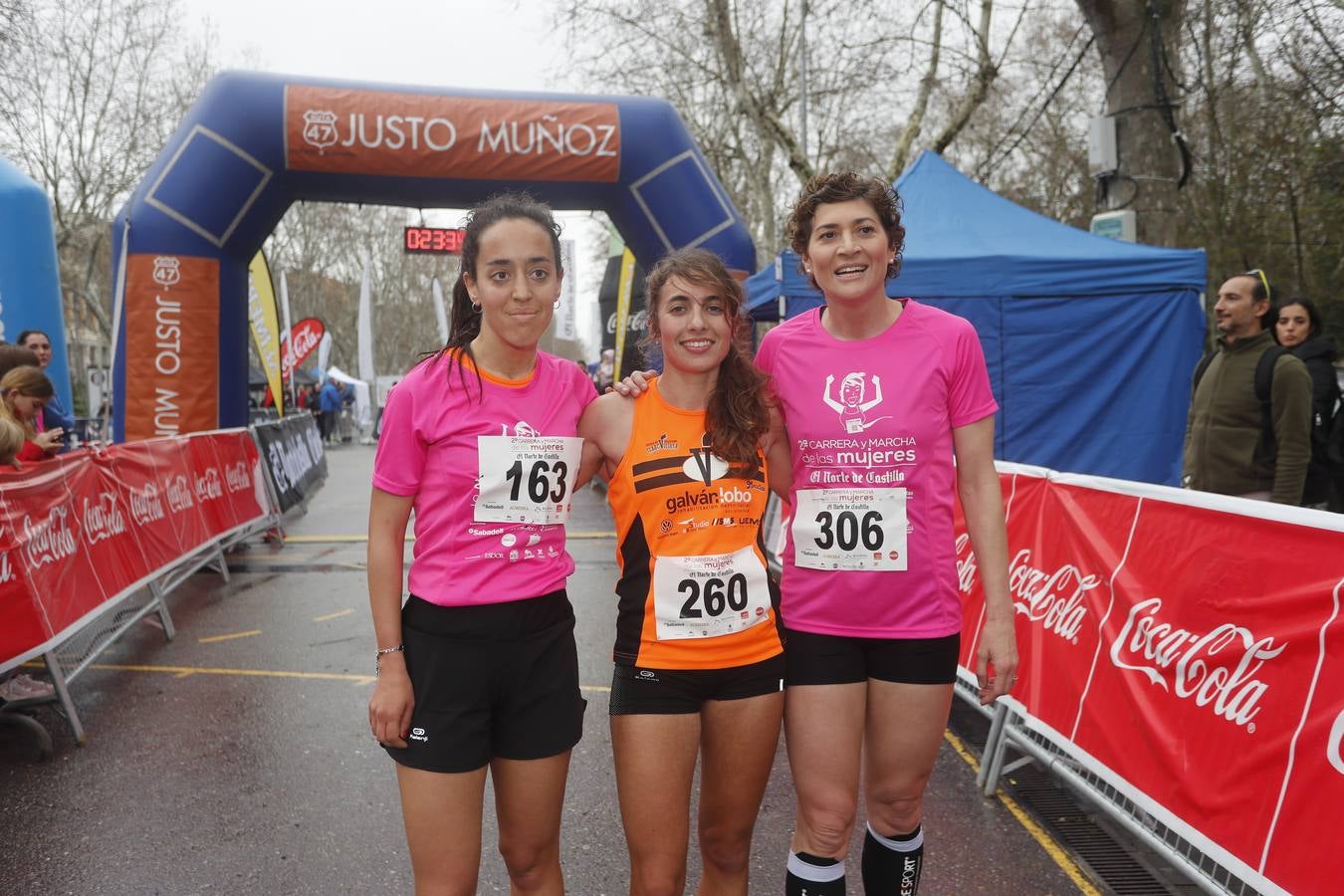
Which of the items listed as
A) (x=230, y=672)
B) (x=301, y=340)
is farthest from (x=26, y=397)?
(x=301, y=340)

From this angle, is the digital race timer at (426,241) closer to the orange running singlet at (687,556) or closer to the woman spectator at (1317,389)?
the woman spectator at (1317,389)

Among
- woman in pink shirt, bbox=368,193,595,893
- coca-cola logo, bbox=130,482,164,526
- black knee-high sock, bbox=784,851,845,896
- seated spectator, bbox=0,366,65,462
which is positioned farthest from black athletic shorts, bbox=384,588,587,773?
seated spectator, bbox=0,366,65,462

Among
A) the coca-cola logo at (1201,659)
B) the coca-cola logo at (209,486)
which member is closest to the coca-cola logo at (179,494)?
the coca-cola logo at (209,486)

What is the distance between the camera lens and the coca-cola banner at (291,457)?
980cm

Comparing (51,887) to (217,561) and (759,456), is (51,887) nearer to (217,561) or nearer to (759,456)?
(759,456)

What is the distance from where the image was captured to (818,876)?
219 centimetres

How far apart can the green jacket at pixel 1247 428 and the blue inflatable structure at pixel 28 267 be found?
11.8 m

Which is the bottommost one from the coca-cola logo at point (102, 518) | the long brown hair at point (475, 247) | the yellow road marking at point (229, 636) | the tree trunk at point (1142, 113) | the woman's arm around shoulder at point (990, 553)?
the yellow road marking at point (229, 636)

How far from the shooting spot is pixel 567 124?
860cm

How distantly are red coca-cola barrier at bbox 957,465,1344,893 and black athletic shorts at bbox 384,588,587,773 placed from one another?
5.85 ft

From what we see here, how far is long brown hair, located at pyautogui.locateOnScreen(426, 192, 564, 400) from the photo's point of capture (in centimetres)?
213

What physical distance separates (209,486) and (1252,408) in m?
7.46

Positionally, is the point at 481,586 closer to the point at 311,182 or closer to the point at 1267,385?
the point at 1267,385

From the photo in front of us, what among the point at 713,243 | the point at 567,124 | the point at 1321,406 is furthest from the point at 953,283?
the point at 567,124
